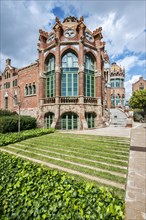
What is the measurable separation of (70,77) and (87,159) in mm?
14604

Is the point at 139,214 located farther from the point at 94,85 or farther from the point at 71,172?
the point at 94,85

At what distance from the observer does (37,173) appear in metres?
4.44

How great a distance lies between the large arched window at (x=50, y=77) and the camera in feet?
68.8

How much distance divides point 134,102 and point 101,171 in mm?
34545

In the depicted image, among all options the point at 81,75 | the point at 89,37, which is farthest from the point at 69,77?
the point at 89,37

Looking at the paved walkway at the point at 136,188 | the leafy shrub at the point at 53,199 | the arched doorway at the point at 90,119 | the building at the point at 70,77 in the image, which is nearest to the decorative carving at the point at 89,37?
the building at the point at 70,77

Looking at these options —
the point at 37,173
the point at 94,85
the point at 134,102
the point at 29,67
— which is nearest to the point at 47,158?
the point at 37,173

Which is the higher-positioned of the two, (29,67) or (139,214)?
(29,67)

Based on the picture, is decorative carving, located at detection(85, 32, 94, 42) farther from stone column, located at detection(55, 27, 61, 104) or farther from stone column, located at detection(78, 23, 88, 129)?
stone column, located at detection(55, 27, 61, 104)

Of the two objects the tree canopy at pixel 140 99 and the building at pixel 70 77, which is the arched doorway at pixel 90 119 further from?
the tree canopy at pixel 140 99

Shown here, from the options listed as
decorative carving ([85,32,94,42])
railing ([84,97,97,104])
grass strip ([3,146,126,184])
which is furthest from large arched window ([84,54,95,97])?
grass strip ([3,146,126,184])

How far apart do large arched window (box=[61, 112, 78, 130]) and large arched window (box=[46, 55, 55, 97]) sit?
4141 mm

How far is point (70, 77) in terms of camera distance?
20.1 meters

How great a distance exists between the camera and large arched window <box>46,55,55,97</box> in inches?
826
